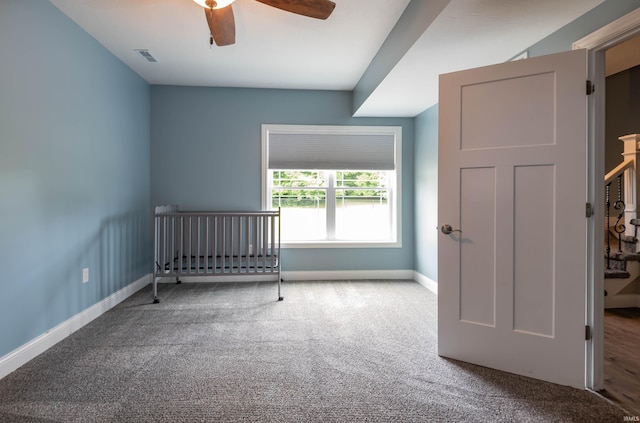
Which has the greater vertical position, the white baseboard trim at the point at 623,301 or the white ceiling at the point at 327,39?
the white ceiling at the point at 327,39

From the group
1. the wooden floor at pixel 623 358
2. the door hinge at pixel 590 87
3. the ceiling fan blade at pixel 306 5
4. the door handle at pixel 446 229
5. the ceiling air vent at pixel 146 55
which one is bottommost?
the wooden floor at pixel 623 358

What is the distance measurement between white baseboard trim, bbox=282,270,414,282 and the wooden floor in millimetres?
1934

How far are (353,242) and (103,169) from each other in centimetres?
269

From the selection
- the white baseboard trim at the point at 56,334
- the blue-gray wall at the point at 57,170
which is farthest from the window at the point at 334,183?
the white baseboard trim at the point at 56,334

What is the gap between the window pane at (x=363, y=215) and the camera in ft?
13.7

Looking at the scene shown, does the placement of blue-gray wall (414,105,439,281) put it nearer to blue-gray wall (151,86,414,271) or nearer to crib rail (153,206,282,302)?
blue-gray wall (151,86,414,271)

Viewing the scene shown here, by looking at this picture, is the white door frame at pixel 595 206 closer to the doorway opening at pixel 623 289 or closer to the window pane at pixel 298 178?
the doorway opening at pixel 623 289

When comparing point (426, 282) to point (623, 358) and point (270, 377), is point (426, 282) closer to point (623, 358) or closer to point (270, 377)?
point (623, 358)

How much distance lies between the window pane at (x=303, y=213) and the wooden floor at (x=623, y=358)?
282 cm

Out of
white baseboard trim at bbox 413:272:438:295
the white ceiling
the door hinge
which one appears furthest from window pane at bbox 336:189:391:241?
the door hinge

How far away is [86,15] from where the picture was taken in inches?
94.3

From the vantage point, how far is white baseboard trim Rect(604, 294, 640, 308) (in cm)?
308

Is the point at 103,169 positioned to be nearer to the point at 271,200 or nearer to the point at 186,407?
the point at 271,200

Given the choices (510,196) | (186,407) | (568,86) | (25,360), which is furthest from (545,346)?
(25,360)
